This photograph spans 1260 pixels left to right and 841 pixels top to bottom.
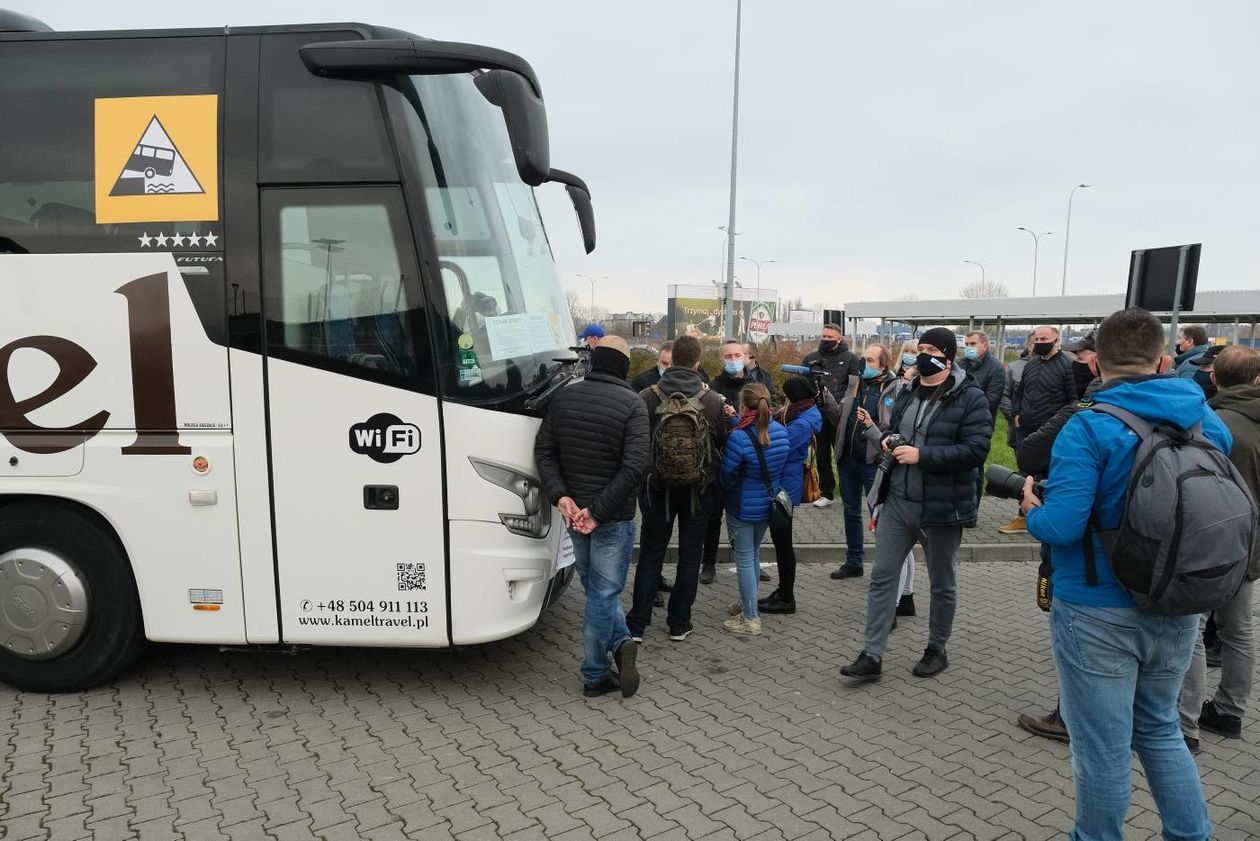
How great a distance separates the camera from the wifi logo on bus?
4117mm

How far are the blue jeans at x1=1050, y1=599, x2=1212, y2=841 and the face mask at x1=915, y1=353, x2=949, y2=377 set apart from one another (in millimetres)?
2028

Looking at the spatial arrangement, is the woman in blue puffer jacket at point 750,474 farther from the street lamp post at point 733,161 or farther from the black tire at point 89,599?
the street lamp post at point 733,161

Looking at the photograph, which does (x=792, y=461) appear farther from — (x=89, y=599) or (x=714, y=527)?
(x=89, y=599)

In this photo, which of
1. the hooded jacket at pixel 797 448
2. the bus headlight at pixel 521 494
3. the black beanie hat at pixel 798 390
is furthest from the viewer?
the black beanie hat at pixel 798 390

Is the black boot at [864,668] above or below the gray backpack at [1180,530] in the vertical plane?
below

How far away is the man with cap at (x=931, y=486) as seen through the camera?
4.52 metres

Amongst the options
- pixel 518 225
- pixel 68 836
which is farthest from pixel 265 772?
pixel 518 225

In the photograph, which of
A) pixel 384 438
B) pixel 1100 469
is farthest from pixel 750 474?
pixel 1100 469

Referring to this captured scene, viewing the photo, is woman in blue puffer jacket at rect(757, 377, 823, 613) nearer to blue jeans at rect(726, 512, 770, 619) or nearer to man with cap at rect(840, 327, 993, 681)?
→ blue jeans at rect(726, 512, 770, 619)

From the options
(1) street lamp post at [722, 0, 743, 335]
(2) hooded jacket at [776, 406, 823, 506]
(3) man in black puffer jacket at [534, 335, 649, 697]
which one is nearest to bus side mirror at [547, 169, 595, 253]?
(3) man in black puffer jacket at [534, 335, 649, 697]

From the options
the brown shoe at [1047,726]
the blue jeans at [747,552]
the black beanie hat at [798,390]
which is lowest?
the brown shoe at [1047,726]

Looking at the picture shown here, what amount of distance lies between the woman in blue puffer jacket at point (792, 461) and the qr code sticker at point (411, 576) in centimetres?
248

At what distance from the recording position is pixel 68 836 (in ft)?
10.5

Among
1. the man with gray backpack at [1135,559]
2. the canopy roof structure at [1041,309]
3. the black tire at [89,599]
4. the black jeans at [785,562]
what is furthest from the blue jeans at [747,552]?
the canopy roof structure at [1041,309]
